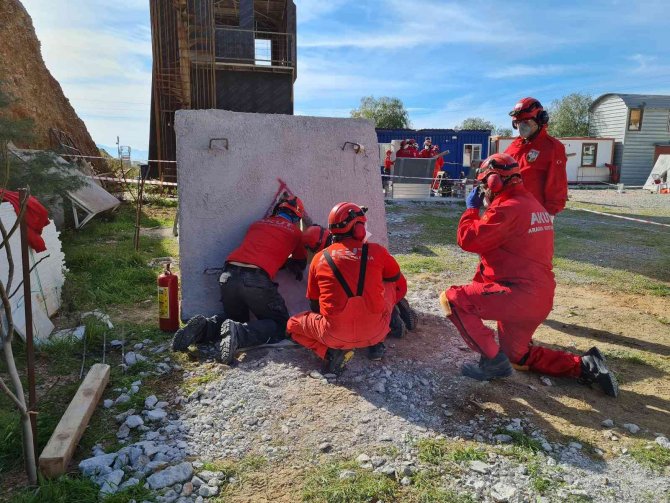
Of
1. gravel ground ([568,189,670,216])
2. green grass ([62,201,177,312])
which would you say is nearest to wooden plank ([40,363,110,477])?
green grass ([62,201,177,312])

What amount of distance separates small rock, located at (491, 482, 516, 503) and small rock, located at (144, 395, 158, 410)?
225 centimetres

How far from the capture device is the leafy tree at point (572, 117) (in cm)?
3762

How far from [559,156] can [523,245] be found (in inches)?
61.6

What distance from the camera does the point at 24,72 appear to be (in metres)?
13.9

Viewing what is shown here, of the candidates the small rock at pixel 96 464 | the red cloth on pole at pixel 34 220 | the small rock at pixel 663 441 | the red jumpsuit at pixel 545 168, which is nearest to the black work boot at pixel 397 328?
the red jumpsuit at pixel 545 168

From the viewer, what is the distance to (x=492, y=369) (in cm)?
374

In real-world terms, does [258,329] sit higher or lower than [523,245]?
lower

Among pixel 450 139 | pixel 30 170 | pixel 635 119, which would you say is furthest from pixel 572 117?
pixel 30 170

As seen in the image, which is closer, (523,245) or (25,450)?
(25,450)

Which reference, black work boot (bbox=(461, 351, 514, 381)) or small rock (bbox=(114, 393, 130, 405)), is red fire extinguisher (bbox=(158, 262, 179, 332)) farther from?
black work boot (bbox=(461, 351, 514, 381))

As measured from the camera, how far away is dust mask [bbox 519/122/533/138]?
4677 millimetres

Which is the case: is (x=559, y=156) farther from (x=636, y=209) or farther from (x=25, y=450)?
(x=636, y=209)

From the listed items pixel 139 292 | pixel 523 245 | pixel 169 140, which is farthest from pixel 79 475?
pixel 169 140

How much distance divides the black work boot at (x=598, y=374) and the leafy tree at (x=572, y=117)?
3832 cm
